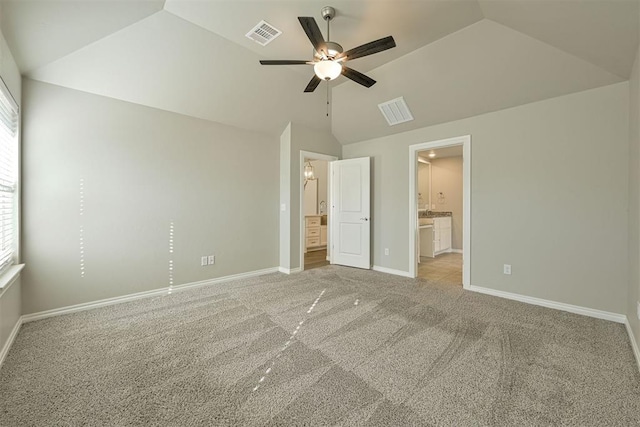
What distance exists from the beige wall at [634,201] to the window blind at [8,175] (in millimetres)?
5139

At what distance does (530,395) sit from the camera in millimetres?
1609

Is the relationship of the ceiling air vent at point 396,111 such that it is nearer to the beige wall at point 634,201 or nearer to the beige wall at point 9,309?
the beige wall at point 634,201

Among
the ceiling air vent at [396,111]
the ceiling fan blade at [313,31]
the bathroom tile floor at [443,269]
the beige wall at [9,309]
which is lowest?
the bathroom tile floor at [443,269]

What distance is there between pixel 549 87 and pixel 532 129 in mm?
465

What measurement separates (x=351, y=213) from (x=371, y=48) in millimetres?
3144

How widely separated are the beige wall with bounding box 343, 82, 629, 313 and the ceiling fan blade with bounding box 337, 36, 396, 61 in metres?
2.20

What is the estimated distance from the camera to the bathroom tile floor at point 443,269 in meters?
4.29

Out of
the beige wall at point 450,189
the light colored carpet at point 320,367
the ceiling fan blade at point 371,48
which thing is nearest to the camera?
the light colored carpet at point 320,367

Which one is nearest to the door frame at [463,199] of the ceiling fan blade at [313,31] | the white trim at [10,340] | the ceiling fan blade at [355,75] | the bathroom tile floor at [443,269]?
the bathroom tile floor at [443,269]

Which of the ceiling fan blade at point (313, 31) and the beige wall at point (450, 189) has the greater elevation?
the ceiling fan blade at point (313, 31)

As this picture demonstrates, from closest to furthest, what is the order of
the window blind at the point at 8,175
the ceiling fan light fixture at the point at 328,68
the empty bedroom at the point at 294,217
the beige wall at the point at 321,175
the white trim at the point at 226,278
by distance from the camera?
the empty bedroom at the point at 294,217, the window blind at the point at 8,175, the ceiling fan light fixture at the point at 328,68, the white trim at the point at 226,278, the beige wall at the point at 321,175

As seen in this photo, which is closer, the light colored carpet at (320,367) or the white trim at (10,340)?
the light colored carpet at (320,367)

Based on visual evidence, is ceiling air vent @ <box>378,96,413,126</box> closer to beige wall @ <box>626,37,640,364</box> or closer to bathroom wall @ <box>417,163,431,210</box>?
beige wall @ <box>626,37,640,364</box>

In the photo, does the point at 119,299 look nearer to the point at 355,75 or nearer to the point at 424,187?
the point at 355,75
